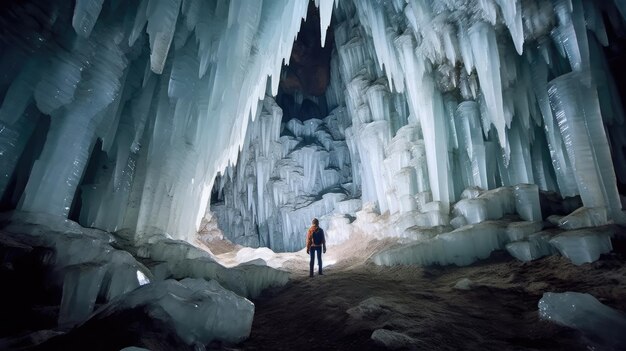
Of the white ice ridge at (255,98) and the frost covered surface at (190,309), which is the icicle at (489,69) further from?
the frost covered surface at (190,309)

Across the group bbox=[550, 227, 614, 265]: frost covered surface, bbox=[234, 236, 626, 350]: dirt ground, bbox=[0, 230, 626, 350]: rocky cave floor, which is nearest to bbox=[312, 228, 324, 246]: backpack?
bbox=[234, 236, 626, 350]: dirt ground

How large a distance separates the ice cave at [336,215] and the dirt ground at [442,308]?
0.04m

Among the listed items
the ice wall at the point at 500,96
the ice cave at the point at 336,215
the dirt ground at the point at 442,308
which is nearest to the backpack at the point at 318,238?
the ice cave at the point at 336,215

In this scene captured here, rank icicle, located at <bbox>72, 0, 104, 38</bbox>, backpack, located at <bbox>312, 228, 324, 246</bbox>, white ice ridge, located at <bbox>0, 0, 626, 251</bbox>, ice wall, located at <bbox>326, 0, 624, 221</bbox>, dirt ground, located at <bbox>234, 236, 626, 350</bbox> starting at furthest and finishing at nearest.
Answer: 1. backpack, located at <bbox>312, 228, 324, 246</bbox>
2. ice wall, located at <bbox>326, 0, 624, 221</bbox>
3. white ice ridge, located at <bbox>0, 0, 626, 251</bbox>
4. icicle, located at <bbox>72, 0, 104, 38</bbox>
5. dirt ground, located at <bbox>234, 236, 626, 350</bbox>

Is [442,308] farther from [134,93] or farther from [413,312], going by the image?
[134,93]

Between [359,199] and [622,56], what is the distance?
457 inches

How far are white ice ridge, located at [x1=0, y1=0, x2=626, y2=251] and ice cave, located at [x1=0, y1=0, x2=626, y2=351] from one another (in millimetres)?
48

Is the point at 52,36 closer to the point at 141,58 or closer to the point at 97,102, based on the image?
the point at 97,102

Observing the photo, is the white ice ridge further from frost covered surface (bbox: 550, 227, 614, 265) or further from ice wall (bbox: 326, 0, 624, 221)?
frost covered surface (bbox: 550, 227, 614, 265)

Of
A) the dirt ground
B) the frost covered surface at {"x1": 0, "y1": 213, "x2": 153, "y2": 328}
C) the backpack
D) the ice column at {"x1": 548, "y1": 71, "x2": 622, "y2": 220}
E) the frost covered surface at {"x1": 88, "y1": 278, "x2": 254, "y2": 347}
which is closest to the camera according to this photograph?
the frost covered surface at {"x1": 88, "y1": 278, "x2": 254, "y2": 347}

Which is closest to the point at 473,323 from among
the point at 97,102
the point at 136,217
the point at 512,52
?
the point at 97,102

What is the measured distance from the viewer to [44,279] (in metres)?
A: 4.48

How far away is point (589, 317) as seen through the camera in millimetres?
3588

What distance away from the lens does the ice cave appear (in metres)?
3.81
